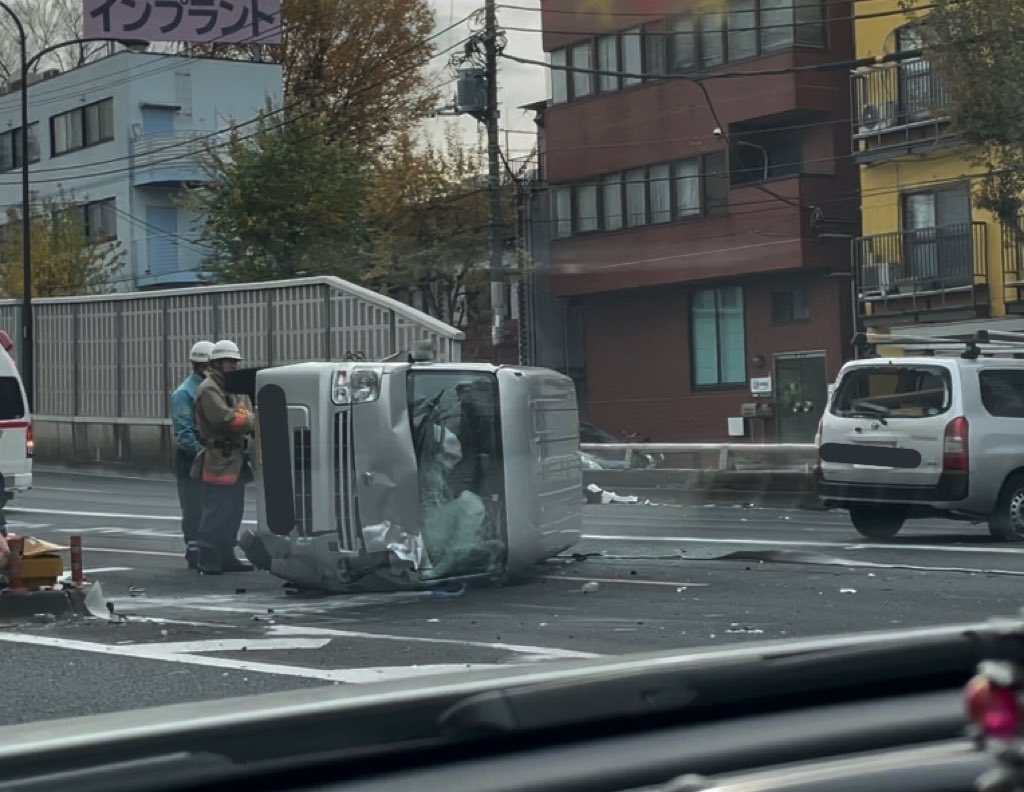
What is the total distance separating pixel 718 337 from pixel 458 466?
1079 inches

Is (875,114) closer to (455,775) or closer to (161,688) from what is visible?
(161,688)

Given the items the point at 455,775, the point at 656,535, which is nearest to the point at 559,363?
the point at 656,535

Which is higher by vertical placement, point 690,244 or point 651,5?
point 651,5

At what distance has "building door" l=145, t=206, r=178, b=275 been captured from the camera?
51.6 metres

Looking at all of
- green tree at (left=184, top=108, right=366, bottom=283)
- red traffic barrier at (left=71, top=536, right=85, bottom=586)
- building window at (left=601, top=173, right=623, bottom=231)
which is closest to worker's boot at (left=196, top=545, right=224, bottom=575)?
red traffic barrier at (left=71, top=536, right=85, bottom=586)

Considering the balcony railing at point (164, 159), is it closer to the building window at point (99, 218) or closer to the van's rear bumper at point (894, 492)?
the building window at point (99, 218)

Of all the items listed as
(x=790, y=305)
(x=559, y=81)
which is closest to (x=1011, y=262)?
(x=790, y=305)

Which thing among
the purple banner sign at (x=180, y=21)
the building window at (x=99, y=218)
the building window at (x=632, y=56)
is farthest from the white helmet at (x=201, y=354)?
the purple banner sign at (x=180, y=21)

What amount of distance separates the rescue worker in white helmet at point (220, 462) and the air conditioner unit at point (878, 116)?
73.0 feet

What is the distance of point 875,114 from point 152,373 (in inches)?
561

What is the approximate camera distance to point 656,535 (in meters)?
17.0

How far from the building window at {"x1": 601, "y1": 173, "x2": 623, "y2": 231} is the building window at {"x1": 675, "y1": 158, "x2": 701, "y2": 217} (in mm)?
1778

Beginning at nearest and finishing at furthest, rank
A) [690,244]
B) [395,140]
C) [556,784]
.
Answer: [556,784]
[690,244]
[395,140]

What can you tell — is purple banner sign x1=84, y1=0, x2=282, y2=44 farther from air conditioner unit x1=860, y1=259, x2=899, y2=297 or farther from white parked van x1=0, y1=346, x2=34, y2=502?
white parked van x1=0, y1=346, x2=34, y2=502
